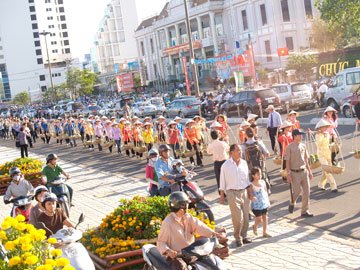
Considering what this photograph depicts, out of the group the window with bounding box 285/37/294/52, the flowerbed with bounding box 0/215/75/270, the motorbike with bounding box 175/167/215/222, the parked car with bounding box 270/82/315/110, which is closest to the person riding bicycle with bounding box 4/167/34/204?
the motorbike with bounding box 175/167/215/222

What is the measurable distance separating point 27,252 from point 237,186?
4.26 meters

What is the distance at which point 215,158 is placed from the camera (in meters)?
11.6

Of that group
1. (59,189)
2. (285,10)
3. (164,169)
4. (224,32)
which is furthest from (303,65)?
(164,169)

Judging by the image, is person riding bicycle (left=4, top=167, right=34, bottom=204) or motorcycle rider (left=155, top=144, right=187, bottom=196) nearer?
motorcycle rider (left=155, top=144, right=187, bottom=196)

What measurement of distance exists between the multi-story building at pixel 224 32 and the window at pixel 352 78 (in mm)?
21055

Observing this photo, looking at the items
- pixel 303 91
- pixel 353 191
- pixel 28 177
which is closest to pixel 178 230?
pixel 353 191

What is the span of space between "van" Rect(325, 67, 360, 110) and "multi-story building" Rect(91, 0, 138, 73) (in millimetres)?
102965

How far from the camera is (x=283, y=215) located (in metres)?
10.3

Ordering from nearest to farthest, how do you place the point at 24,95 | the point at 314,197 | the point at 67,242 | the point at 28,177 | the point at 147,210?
1. the point at 67,242
2. the point at 147,210
3. the point at 314,197
4. the point at 28,177
5. the point at 24,95

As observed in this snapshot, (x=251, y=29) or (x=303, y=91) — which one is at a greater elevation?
(x=251, y=29)

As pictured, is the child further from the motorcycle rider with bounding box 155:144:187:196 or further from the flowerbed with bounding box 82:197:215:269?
the motorcycle rider with bounding box 155:144:187:196

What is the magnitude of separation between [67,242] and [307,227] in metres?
4.69

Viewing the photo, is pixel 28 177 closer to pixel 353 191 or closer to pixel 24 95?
pixel 353 191

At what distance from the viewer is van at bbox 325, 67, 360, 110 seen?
2498cm
